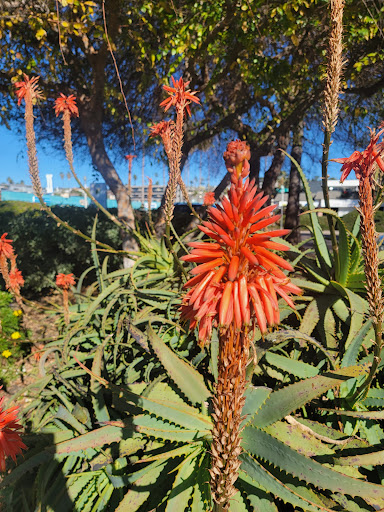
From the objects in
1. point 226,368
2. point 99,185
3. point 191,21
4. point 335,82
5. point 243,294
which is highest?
point 191,21

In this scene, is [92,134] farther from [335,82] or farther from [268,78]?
[335,82]

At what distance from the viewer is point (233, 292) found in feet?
1.95

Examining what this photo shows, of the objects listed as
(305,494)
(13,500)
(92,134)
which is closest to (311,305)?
(305,494)

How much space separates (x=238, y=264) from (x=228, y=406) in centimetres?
26

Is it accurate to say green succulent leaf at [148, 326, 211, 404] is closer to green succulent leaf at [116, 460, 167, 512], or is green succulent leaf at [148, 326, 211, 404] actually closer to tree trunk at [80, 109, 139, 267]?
green succulent leaf at [116, 460, 167, 512]

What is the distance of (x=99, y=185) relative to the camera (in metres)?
8.62

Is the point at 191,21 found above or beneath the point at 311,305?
above

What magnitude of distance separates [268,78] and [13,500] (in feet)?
17.3

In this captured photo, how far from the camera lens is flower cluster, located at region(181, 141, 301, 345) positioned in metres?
0.58

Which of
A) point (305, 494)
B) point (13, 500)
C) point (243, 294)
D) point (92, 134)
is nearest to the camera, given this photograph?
point (243, 294)

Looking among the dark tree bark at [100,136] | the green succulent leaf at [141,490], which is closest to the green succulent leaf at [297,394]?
the green succulent leaf at [141,490]

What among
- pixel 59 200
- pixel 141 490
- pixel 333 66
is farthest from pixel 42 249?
pixel 59 200

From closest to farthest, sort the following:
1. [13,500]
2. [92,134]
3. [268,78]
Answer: [13,500]
[268,78]
[92,134]

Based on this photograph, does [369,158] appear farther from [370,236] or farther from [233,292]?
[233,292]
